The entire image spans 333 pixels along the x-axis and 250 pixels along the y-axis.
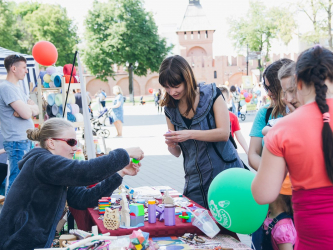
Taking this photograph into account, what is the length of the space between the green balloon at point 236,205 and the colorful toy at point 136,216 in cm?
44

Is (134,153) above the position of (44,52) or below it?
below

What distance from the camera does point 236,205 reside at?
7.18 feet

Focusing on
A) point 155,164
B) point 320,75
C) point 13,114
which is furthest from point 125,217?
point 155,164

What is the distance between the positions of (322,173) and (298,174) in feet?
0.29

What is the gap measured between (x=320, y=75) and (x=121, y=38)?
42018mm

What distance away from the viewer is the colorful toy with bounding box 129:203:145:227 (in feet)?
7.73

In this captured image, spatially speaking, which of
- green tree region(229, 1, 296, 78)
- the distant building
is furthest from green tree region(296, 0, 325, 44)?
the distant building

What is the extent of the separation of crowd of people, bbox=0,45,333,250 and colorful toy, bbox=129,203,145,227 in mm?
271

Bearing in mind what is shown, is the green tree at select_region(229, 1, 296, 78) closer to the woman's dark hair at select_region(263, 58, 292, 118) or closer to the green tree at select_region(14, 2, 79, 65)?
the green tree at select_region(14, 2, 79, 65)

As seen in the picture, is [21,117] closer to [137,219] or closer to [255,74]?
[137,219]

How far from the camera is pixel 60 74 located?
6.46 meters

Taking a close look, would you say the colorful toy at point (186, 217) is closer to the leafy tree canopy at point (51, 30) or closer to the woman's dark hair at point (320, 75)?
the woman's dark hair at point (320, 75)

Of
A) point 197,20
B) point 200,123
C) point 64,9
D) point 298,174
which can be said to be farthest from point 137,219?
point 197,20

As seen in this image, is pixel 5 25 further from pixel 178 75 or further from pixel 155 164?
pixel 178 75
